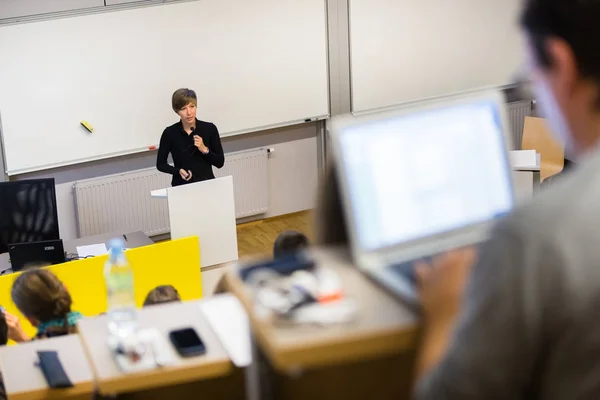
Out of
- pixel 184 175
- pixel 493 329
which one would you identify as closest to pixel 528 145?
pixel 184 175

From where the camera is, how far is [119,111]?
638cm

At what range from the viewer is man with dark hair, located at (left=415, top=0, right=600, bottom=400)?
832mm

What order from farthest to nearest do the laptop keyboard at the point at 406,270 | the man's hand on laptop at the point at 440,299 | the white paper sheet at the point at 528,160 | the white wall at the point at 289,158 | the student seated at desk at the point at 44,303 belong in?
the white wall at the point at 289,158
the white paper sheet at the point at 528,160
the student seated at desk at the point at 44,303
the laptop keyboard at the point at 406,270
the man's hand on laptop at the point at 440,299

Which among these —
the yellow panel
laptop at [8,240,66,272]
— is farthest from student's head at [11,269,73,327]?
laptop at [8,240,66,272]

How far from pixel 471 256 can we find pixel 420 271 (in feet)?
0.24

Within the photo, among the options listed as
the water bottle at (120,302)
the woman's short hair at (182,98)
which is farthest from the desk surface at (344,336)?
the woman's short hair at (182,98)

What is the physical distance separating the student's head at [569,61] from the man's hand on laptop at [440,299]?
0.63 ft

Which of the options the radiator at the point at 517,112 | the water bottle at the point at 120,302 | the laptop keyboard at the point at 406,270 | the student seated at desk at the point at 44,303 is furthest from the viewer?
the radiator at the point at 517,112

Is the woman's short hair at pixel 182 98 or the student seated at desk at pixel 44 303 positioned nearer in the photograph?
the student seated at desk at pixel 44 303

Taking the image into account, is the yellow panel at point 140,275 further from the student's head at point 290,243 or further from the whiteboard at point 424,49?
the whiteboard at point 424,49

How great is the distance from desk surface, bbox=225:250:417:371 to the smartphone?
0.27 m

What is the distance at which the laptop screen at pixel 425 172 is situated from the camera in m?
1.25

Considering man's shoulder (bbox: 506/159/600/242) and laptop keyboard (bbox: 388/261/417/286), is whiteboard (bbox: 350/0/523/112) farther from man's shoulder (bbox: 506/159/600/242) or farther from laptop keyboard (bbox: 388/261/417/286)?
man's shoulder (bbox: 506/159/600/242)

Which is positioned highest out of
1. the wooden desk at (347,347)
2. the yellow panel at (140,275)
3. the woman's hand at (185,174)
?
the wooden desk at (347,347)
